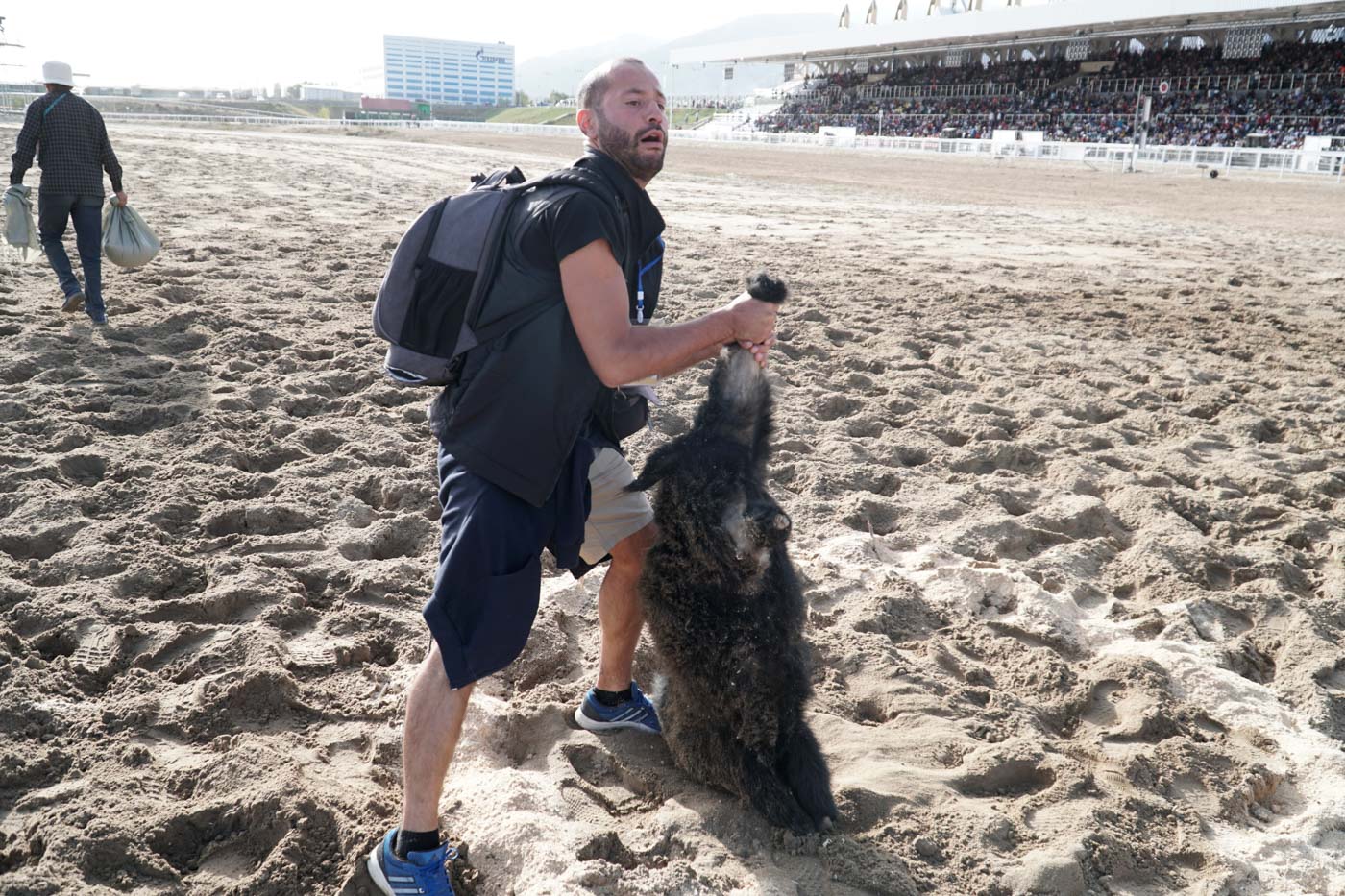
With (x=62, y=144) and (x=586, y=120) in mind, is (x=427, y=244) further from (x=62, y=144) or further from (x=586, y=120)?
(x=62, y=144)

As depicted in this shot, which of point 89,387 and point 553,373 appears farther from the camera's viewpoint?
point 89,387

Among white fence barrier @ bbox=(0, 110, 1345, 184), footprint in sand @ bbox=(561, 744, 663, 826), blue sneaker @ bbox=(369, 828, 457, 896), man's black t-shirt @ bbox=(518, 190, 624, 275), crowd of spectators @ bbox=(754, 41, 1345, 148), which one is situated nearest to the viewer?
man's black t-shirt @ bbox=(518, 190, 624, 275)

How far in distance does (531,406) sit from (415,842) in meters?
1.07

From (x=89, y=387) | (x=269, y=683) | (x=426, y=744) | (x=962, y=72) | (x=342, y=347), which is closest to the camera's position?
(x=426, y=744)

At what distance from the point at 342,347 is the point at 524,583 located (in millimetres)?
4801

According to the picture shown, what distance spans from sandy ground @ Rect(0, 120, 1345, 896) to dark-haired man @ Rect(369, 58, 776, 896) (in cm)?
45

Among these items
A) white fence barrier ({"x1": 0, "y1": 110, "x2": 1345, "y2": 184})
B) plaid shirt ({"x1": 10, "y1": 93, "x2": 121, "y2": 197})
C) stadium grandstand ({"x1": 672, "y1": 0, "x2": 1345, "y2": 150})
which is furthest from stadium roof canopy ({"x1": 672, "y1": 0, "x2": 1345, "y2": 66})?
plaid shirt ({"x1": 10, "y1": 93, "x2": 121, "y2": 197})

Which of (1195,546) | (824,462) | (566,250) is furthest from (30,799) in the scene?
(1195,546)

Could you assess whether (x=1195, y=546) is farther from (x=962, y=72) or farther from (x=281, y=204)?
(x=962, y=72)

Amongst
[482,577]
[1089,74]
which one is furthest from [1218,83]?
[482,577]

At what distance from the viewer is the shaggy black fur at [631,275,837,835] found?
243cm

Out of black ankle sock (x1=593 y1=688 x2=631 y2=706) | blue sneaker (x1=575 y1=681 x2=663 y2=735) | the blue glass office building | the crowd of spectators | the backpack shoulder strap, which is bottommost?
blue sneaker (x1=575 y1=681 x2=663 y2=735)

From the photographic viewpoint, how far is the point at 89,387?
217 inches

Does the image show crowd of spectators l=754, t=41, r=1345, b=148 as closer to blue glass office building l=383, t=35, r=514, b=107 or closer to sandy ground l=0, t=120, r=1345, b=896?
sandy ground l=0, t=120, r=1345, b=896
